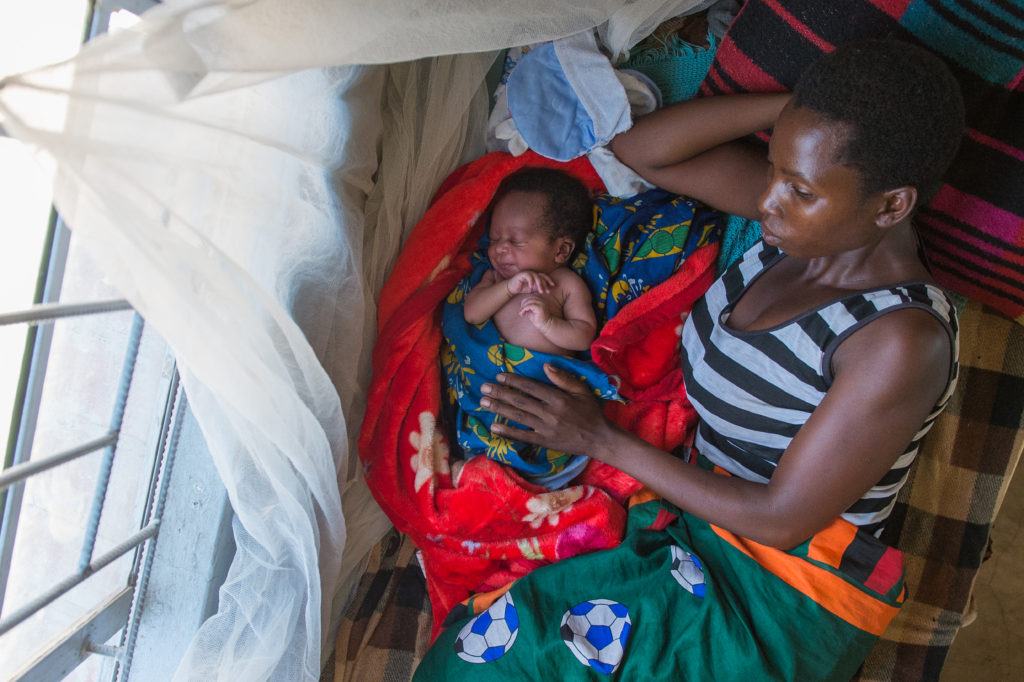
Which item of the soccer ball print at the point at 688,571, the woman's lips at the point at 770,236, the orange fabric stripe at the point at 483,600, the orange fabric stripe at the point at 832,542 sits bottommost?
the orange fabric stripe at the point at 483,600

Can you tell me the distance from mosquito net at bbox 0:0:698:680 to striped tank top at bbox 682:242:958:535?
51cm

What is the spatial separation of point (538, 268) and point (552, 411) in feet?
0.92

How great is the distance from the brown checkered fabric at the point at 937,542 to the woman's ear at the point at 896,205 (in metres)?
0.50

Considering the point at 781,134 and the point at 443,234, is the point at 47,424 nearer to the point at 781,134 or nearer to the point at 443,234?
the point at 443,234

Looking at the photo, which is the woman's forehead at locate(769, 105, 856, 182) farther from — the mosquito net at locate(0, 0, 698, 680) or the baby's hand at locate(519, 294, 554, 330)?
the baby's hand at locate(519, 294, 554, 330)

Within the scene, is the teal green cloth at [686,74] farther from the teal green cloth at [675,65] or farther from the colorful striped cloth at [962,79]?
the colorful striped cloth at [962,79]

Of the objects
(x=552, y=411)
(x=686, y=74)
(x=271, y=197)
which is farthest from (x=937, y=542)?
(x=271, y=197)

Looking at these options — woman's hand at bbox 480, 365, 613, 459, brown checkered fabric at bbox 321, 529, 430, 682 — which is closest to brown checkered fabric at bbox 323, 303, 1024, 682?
brown checkered fabric at bbox 321, 529, 430, 682

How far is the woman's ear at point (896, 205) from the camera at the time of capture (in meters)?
0.97

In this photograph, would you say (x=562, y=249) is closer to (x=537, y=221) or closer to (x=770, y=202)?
(x=537, y=221)

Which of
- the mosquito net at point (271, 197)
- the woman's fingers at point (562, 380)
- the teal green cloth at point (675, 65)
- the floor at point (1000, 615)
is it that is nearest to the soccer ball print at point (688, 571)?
the woman's fingers at point (562, 380)

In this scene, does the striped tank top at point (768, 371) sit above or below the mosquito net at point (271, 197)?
below

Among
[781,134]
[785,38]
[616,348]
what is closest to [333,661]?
[616,348]

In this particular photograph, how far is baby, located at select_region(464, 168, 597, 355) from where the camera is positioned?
139cm
